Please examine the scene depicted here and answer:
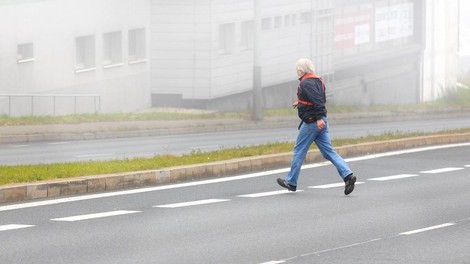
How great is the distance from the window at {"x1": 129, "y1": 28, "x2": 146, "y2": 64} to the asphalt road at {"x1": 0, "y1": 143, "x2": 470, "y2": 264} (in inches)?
1229

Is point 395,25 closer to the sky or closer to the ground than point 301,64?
closer to the sky

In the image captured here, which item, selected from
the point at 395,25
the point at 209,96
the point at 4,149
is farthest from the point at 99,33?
the point at 395,25

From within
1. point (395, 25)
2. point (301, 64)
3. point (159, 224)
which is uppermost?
point (395, 25)

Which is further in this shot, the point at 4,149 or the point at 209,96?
the point at 209,96

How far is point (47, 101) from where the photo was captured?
41562 mm

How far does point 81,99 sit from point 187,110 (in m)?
5.56

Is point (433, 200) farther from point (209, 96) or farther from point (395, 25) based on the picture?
point (395, 25)

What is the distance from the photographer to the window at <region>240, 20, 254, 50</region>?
5519cm

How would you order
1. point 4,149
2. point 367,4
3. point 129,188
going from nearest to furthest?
point 129,188 → point 4,149 → point 367,4

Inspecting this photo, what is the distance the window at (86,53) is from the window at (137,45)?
351 cm

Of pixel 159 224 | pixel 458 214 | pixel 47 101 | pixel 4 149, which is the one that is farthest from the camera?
pixel 47 101

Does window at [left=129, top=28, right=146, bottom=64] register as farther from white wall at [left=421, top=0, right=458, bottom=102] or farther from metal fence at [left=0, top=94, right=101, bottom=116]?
white wall at [left=421, top=0, right=458, bottom=102]

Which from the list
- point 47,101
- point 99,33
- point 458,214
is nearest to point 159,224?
point 458,214

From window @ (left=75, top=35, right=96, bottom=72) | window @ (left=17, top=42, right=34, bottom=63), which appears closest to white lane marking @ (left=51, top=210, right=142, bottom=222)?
window @ (left=17, top=42, right=34, bottom=63)
